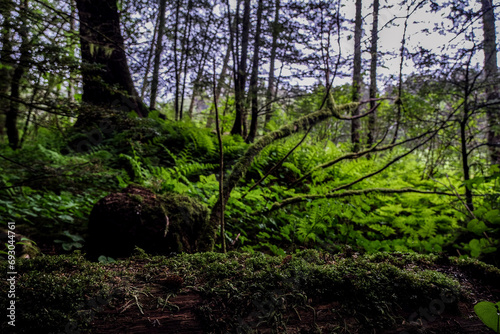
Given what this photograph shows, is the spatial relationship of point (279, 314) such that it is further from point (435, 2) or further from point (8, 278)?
point (435, 2)

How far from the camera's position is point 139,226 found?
241 centimetres

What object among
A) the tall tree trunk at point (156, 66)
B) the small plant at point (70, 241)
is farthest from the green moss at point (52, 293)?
the tall tree trunk at point (156, 66)

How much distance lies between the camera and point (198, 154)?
6.13 meters

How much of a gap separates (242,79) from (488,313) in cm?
716

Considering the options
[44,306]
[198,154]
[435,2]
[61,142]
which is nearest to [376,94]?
[435,2]

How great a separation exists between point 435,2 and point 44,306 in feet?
17.6

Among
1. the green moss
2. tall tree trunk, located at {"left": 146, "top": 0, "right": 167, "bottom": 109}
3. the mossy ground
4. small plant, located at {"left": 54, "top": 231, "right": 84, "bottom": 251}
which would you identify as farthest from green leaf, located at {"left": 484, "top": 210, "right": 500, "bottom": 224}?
tall tree trunk, located at {"left": 146, "top": 0, "right": 167, "bottom": 109}

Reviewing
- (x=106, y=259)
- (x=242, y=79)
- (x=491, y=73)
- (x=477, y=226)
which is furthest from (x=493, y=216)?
(x=242, y=79)

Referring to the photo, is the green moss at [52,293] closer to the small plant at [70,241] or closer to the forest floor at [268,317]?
the forest floor at [268,317]

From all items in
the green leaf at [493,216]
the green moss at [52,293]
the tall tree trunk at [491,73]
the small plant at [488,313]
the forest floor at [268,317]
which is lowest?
the forest floor at [268,317]

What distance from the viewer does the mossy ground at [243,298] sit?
116 centimetres

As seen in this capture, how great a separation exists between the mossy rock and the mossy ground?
0.75 metres

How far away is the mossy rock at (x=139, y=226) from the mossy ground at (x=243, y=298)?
0.75 meters

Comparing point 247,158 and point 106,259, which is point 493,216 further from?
point 106,259
